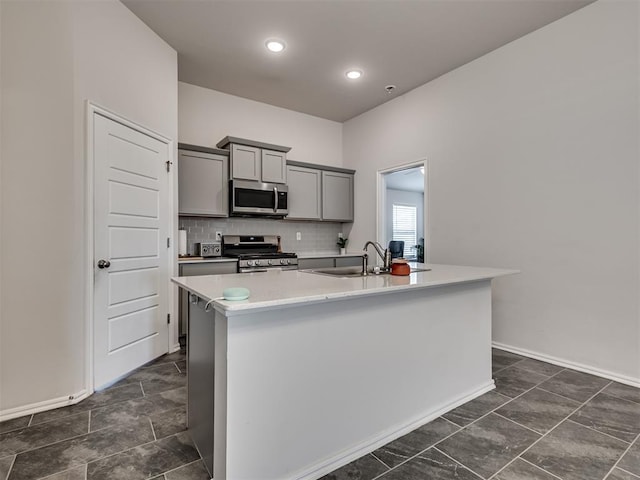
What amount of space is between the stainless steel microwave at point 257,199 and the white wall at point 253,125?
0.76 metres

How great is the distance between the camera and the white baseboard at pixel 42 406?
2031 mm

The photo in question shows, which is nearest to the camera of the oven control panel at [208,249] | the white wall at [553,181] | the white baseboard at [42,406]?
the white baseboard at [42,406]

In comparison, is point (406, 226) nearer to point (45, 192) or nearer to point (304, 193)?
point (304, 193)

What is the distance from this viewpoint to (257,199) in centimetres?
417

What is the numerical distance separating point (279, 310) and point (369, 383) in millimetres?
704

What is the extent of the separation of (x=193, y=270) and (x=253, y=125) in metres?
2.25

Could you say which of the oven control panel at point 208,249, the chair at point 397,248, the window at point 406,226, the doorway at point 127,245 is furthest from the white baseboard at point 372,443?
the window at point 406,226

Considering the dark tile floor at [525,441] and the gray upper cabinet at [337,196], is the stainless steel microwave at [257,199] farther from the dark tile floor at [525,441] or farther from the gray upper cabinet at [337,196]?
the dark tile floor at [525,441]

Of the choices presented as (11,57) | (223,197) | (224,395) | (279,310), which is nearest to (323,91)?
(223,197)

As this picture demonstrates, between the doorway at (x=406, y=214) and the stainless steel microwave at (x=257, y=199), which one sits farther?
the doorway at (x=406, y=214)

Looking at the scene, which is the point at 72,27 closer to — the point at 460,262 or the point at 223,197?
the point at 223,197

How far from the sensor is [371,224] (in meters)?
4.92

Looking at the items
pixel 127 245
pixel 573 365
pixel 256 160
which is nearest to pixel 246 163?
pixel 256 160

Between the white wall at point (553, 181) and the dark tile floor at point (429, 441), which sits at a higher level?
the white wall at point (553, 181)
